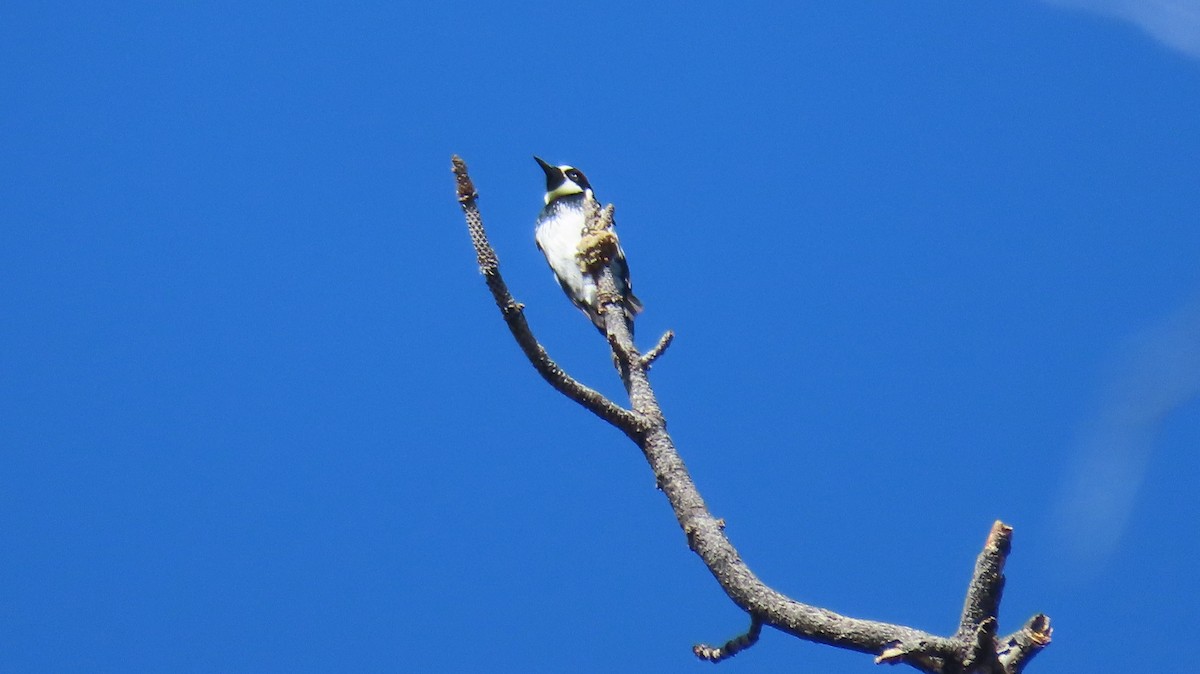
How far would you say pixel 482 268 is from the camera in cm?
226

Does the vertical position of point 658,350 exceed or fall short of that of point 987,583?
it exceeds it

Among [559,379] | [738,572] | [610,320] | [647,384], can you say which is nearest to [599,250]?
[610,320]

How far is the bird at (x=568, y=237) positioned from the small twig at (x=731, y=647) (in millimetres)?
2120

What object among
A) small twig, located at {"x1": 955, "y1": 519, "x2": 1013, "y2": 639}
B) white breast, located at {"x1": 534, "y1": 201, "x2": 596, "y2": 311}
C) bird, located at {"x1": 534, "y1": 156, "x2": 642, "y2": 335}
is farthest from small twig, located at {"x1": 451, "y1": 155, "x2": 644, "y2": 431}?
white breast, located at {"x1": 534, "y1": 201, "x2": 596, "y2": 311}

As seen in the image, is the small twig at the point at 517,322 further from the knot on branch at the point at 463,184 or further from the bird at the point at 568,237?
the bird at the point at 568,237

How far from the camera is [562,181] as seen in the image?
21.5 feet

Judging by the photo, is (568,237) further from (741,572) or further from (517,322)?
(741,572)

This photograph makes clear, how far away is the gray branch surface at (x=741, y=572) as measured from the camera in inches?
68.2

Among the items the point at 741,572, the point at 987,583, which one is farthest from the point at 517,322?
the point at 987,583

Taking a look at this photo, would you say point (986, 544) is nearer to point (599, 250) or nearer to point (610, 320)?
point (610, 320)

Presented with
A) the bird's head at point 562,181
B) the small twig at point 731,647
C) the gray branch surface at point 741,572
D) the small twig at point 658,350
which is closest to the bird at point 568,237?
the bird's head at point 562,181

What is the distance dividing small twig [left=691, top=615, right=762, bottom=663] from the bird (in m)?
2.12

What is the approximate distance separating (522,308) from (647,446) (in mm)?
430

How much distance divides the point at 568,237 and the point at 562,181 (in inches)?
46.8
